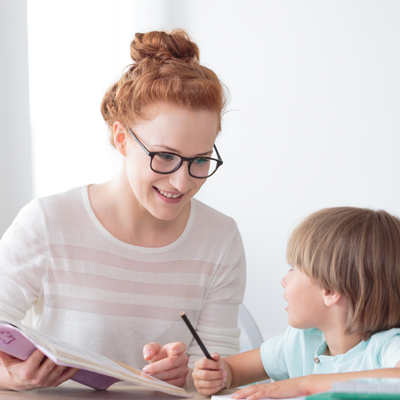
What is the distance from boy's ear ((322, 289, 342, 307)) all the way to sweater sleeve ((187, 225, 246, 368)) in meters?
0.39

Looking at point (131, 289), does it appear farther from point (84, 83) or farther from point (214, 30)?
point (214, 30)

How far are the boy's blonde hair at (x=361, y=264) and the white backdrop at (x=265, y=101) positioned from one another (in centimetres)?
144

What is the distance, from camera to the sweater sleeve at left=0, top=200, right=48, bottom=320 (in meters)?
1.25

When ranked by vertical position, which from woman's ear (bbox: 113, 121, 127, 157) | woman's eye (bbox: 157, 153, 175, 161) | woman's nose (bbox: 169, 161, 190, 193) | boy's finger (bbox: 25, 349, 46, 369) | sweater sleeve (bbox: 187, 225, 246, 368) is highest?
woman's ear (bbox: 113, 121, 127, 157)

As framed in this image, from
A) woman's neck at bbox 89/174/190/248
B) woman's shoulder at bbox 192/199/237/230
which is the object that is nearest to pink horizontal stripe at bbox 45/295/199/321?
woman's neck at bbox 89/174/190/248

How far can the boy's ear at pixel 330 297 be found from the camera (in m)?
1.10

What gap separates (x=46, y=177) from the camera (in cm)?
234

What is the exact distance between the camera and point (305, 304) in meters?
1.13

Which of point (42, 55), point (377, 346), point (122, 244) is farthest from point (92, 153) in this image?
point (377, 346)

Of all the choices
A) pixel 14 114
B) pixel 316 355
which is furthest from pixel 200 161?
pixel 14 114

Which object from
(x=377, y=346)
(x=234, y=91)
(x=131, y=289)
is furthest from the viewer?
(x=234, y=91)

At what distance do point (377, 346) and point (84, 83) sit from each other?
1.87 meters

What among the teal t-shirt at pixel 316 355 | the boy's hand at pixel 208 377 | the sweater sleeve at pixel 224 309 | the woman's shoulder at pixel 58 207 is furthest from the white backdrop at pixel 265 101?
the boy's hand at pixel 208 377

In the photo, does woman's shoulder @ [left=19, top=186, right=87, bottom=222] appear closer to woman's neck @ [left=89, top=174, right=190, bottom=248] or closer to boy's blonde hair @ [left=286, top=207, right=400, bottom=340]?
woman's neck @ [left=89, top=174, right=190, bottom=248]
